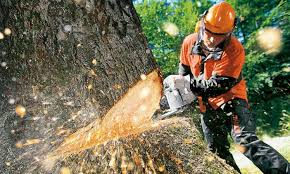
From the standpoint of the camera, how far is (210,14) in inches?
129

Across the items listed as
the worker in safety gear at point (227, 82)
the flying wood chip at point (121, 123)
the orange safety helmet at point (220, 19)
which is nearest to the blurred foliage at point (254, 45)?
the worker in safety gear at point (227, 82)

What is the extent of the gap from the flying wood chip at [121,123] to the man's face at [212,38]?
2.25 feet

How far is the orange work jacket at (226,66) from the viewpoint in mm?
3213

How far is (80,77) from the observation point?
2732 mm

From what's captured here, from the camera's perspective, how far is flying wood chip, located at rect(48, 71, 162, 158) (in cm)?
275

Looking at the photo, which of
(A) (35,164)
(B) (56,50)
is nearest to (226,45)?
(B) (56,50)

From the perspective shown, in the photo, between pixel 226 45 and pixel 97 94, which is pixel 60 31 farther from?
pixel 226 45

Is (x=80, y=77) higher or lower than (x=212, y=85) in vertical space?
higher

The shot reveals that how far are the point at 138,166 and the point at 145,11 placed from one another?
666 inches

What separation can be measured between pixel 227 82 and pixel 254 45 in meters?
13.1

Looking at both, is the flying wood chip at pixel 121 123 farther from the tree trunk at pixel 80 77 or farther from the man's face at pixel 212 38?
the man's face at pixel 212 38

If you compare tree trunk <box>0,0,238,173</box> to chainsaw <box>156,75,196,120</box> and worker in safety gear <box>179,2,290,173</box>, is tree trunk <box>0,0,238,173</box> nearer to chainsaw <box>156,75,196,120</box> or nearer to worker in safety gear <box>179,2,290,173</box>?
chainsaw <box>156,75,196,120</box>

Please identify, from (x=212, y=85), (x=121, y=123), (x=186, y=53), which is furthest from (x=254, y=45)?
(x=121, y=123)

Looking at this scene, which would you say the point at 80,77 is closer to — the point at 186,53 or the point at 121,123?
the point at 121,123
